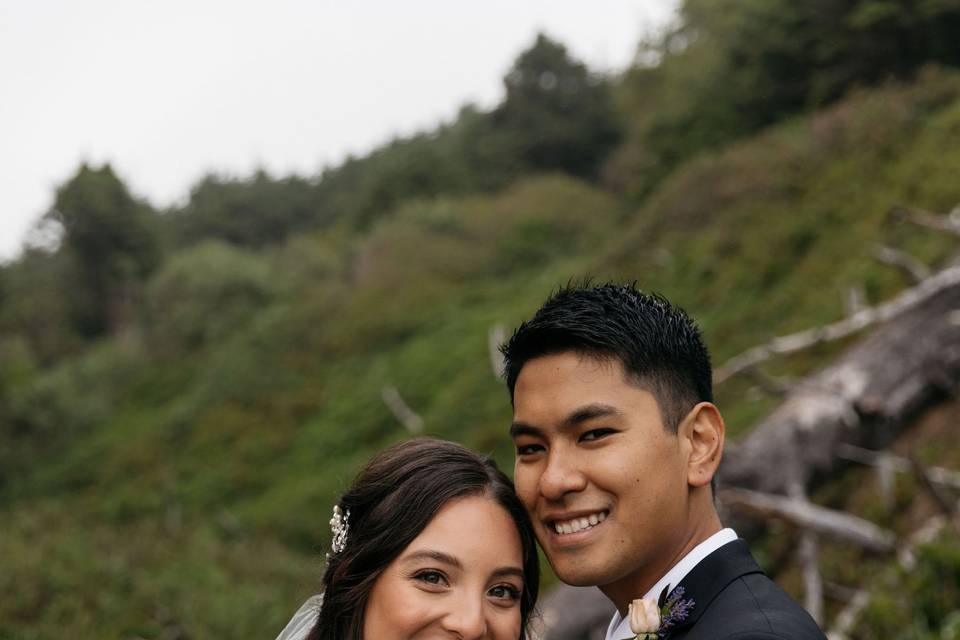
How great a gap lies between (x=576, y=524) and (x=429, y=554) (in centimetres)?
51

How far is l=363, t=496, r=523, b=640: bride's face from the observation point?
2545 mm

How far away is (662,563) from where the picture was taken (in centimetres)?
237

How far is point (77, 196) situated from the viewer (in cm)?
3572

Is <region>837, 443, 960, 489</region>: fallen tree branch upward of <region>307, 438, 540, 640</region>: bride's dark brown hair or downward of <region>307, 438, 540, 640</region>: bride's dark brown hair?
downward

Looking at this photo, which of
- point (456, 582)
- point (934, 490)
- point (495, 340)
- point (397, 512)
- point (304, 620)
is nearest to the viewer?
point (456, 582)

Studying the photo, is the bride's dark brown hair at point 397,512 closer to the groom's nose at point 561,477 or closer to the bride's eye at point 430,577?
the bride's eye at point 430,577

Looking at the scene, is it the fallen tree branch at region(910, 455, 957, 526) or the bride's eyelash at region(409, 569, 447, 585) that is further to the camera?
the fallen tree branch at region(910, 455, 957, 526)

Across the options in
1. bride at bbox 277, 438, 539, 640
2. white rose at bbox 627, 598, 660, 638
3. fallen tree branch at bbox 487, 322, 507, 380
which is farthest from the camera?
fallen tree branch at bbox 487, 322, 507, 380

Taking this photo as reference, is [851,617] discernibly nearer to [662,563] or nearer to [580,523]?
[662,563]

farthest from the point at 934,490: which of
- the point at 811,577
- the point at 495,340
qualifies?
the point at 495,340

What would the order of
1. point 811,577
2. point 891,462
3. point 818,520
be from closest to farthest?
1. point 811,577
2. point 818,520
3. point 891,462

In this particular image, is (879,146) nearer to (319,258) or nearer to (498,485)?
(498,485)

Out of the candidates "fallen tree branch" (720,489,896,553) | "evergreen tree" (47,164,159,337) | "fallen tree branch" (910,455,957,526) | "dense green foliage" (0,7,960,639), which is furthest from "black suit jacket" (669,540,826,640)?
"evergreen tree" (47,164,159,337)

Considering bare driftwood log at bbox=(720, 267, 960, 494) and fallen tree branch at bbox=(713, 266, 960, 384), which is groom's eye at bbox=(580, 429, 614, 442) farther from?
fallen tree branch at bbox=(713, 266, 960, 384)
